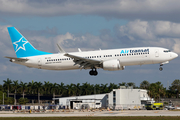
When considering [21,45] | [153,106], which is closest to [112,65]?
[21,45]

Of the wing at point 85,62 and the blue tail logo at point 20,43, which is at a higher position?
the blue tail logo at point 20,43

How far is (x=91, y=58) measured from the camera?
64.0m

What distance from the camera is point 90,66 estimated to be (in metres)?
65.1

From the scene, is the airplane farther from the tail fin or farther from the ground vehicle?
the ground vehicle

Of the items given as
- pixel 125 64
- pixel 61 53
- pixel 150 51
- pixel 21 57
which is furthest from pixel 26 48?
pixel 150 51

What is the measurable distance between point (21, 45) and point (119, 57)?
24.2m

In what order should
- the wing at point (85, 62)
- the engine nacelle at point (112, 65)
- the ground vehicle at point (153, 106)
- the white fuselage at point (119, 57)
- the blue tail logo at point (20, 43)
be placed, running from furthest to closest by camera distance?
the ground vehicle at point (153, 106) < the blue tail logo at point (20, 43) < the wing at point (85, 62) < the engine nacelle at point (112, 65) < the white fuselage at point (119, 57)

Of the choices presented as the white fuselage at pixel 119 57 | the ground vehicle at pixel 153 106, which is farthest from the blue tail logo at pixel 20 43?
the ground vehicle at pixel 153 106

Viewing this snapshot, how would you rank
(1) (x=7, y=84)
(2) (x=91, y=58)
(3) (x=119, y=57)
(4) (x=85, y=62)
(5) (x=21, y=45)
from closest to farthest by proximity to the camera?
(3) (x=119, y=57) < (4) (x=85, y=62) < (2) (x=91, y=58) < (5) (x=21, y=45) < (1) (x=7, y=84)

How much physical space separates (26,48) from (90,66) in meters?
16.3

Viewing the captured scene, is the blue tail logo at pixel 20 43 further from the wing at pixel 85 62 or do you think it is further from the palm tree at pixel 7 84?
the palm tree at pixel 7 84

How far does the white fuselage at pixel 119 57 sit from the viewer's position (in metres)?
60.9

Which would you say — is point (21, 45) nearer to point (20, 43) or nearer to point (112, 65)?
point (20, 43)

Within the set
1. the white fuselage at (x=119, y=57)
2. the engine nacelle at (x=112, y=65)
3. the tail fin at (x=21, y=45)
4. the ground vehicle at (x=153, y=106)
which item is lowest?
the ground vehicle at (x=153, y=106)
